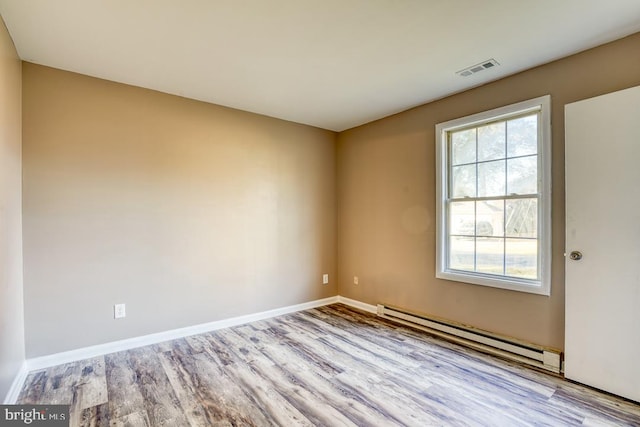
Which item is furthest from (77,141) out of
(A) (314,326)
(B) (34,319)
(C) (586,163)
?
(C) (586,163)

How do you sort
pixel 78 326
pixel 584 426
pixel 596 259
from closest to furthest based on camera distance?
pixel 584 426
pixel 596 259
pixel 78 326

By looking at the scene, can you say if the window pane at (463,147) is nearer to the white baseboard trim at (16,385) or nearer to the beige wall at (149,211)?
the beige wall at (149,211)

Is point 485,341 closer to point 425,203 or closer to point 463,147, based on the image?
point 425,203

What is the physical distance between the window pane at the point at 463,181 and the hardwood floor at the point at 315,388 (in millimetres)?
1515

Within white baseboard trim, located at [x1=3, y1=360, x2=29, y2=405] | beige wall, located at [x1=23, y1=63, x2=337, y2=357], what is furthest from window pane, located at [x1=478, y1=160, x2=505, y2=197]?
white baseboard trim, located at [x1=3, y1=360, x2=29, y2=405]

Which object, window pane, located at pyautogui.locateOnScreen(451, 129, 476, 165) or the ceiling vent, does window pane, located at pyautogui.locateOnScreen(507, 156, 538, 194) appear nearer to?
window pane, located at pyautogui.locateOnScreen(451, 129, 476, 165)

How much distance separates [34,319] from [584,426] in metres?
3.97

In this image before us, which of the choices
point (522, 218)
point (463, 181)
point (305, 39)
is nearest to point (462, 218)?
point (463, 181)

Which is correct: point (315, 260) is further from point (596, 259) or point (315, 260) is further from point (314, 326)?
point (596, 259)

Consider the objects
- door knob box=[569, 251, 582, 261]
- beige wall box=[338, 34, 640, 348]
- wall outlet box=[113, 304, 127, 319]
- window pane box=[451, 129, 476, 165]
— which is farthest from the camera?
window pane box=[451, 129, 476, 165]

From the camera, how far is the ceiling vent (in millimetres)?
2541

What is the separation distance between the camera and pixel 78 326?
8.85 ft

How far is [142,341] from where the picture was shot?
9.78 feet

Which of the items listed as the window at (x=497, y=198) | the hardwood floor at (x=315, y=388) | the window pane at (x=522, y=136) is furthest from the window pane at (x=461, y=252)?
the window pane at (x=522, y=136)
